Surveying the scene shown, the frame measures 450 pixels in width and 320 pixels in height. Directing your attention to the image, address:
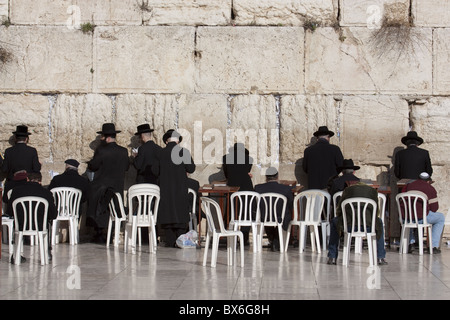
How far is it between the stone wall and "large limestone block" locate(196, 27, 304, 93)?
0.05 feet

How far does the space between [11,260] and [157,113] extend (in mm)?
3873

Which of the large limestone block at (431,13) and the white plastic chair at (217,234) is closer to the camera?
the white plastic chair at (217,234)

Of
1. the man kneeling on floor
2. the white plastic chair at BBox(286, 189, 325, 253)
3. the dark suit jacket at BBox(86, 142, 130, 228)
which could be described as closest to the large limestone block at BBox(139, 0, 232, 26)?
the dark suit jacket at BBox(86, 142, 130, 228)

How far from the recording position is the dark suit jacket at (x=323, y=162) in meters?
12.2

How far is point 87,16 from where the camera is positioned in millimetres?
12977

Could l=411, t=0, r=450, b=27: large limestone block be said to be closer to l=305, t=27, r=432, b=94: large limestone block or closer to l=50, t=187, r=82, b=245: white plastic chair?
l=305, t=27, r=432, b=94: large limestone block

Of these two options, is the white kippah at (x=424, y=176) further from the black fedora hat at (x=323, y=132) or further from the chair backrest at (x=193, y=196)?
the chair backrest at (x=193, y=196)

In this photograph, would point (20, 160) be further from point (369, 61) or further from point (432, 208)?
point (432, 208)

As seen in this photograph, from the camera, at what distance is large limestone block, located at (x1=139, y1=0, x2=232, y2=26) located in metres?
12.9

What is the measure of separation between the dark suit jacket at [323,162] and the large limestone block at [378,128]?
0.51 metres

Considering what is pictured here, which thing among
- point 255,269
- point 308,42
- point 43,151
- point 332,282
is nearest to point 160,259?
point 255,269

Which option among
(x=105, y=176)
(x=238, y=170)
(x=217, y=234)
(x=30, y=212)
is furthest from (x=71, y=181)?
(x=217, y=234)

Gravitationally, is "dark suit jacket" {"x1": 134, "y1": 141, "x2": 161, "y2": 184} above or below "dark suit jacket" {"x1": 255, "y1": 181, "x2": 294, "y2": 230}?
above

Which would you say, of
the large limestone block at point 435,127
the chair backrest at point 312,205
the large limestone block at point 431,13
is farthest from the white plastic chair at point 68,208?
the large limestone block at point 431,13
